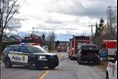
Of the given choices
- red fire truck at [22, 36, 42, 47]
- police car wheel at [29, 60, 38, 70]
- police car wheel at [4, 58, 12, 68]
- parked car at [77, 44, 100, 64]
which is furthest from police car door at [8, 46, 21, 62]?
red fire truck at [22, 36, 42, 47]

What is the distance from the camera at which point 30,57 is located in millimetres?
27297

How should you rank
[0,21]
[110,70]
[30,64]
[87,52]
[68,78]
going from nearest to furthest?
1. [110,70]
2. [68,78]
3. [30,64]
4. [87,52]
5. [0,21]

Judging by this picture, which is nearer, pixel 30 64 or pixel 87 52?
pixel 30 64

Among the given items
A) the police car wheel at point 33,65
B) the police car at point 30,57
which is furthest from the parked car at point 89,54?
the police car wheel at point 33,65

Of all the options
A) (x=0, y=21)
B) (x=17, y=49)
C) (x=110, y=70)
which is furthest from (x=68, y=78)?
(x=0, y=21)

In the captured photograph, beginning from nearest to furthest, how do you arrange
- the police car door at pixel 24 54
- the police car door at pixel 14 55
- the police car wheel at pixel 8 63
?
the police car door at pixel 24 54 → the police car door at pixel 14 55 → the police car wheel at pixel 8 63

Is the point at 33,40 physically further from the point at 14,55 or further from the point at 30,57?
the point at 30,57

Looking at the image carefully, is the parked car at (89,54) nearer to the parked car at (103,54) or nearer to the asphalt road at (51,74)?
the parked car at (103,54)

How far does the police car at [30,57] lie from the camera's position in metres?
27.1

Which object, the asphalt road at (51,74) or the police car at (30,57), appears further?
the police car at (30,57)

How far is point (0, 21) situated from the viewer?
175 ft

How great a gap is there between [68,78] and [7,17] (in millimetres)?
36200

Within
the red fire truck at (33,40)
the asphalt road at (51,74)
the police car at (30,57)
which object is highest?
the red fire truck at (33,40)

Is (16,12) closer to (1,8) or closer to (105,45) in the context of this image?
(1,8)
